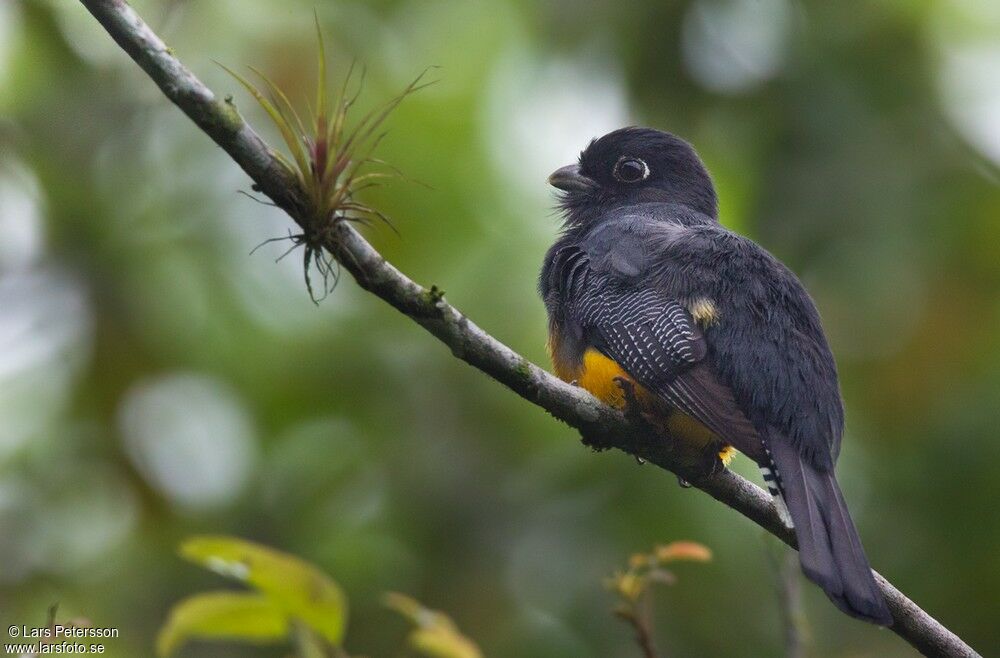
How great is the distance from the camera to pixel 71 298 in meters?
6.11

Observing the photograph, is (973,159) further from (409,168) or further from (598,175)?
(409,168)

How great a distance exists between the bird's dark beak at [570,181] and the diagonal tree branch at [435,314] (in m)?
1.88

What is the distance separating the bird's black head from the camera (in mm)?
5305

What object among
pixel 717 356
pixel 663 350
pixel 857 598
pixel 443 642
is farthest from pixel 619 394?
pixel 443 642

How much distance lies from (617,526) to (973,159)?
2732 millimetres

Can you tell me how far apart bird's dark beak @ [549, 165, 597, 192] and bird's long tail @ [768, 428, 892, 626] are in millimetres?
1991

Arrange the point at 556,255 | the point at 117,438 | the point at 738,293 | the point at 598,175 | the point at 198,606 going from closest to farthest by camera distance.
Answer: the point at 198,606
the point at 738,293
the point at 556,255
the point at 598,175
the point at 117,438

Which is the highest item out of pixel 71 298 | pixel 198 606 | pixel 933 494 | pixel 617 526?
pixel 71 298

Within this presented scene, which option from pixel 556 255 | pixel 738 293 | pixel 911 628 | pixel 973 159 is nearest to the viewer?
pixel 911 628

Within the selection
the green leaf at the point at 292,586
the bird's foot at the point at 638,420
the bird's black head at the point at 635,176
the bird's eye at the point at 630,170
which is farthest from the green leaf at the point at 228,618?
the bird's eye at the point at 630,170

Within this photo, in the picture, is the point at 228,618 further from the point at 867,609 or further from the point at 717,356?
the point at 717,356

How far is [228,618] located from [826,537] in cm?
157

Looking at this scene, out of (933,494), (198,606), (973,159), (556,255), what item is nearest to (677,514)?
(933,494)

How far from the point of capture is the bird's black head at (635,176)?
5305mm
